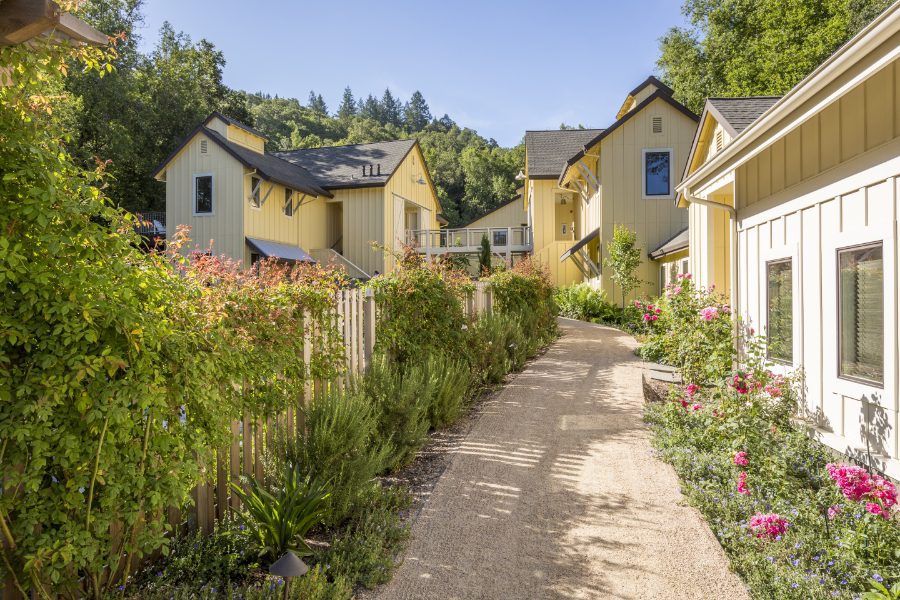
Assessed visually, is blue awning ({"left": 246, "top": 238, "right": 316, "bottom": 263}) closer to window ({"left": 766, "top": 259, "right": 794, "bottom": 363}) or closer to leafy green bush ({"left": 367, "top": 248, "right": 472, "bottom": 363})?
leafy green bush ({"left": 367, "top": 248, "right": 472, "bottom": 363})

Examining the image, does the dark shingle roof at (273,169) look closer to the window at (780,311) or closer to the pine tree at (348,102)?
the window at (780,311)

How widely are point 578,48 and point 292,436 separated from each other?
16.0 m

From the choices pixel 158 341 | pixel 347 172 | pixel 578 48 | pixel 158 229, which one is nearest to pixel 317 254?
pixel 347 172

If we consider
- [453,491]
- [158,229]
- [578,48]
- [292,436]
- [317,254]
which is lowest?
[453,491]

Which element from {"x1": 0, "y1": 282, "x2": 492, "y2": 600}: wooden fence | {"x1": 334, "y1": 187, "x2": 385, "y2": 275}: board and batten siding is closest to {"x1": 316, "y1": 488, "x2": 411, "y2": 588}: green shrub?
{"x1": 0, "y1": 282, "x2": 492, "y2": 600}: wooden fence

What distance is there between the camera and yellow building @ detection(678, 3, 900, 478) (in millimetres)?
3756

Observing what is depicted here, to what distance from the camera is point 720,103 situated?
8.70m

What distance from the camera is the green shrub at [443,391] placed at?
6.44 metres

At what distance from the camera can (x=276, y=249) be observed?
63.3ft

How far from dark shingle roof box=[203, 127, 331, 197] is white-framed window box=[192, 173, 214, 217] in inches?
53.3

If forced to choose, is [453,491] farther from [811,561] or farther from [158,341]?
[158,341]

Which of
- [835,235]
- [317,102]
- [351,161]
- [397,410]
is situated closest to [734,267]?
[835,235]

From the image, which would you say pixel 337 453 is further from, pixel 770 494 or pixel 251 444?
pixel 770 494

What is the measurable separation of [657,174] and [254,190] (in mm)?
13867
